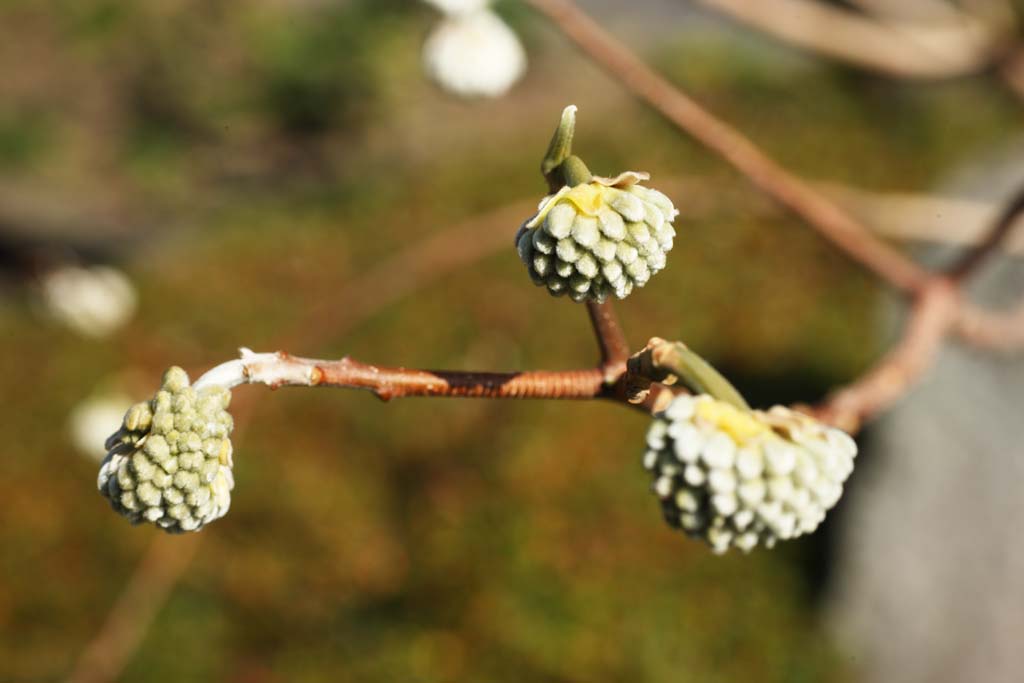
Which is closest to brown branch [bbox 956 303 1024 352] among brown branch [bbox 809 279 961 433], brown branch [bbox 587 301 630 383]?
brown branch [bbox 809 279 961 433]

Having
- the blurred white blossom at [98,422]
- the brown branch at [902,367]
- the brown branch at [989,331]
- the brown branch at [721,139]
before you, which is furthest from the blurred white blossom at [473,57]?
the blurred white blossom at [98,422]

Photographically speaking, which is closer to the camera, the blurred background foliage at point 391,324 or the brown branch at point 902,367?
the brown branch at point 902,367

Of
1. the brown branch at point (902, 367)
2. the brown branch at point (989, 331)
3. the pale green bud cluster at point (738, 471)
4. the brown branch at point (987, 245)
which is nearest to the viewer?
the pale green bud cluster at point (738, 471)

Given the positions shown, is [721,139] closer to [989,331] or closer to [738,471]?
[989,331]

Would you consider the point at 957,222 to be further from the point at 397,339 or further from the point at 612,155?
the point at 612,155

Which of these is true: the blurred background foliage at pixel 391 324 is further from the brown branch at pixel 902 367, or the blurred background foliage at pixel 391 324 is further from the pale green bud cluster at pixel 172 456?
the pale green bud cluster at pixel 172 456

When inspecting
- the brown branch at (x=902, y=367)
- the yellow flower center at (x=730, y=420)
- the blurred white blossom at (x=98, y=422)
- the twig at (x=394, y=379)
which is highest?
the blurred white blossom at (x=98, y=422)
